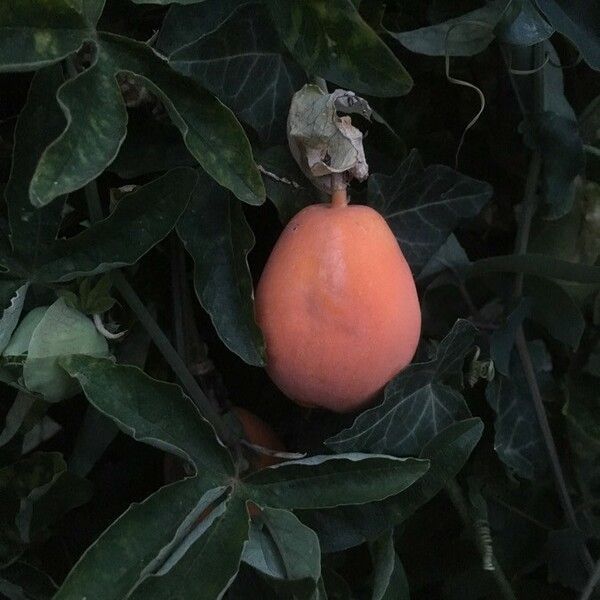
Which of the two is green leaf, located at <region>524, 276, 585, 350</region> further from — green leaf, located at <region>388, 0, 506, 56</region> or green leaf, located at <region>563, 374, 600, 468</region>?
green leaf, located at <region>388, 0, 506, 56</region>

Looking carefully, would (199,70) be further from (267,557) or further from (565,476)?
(565,476)

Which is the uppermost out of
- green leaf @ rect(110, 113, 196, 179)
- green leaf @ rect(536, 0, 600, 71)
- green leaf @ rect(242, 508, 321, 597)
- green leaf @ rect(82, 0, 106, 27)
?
green leaf @ rect(536, 0, 600, 71)

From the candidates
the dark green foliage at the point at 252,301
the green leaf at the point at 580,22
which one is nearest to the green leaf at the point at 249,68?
the dark green foliage at the point at 252,301

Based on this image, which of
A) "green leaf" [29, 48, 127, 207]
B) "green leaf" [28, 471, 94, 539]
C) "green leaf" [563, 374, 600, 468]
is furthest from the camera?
"green leaf" [563, 374, 600, 468]

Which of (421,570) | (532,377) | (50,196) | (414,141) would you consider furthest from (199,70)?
(421,570)

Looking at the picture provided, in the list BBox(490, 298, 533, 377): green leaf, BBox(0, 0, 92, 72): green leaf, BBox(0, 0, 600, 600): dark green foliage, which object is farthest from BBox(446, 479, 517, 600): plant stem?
BBox(0, 0, 92, 72): green leaf

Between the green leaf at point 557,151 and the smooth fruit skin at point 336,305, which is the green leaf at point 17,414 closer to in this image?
the smooth fruit skin at point 336,305
